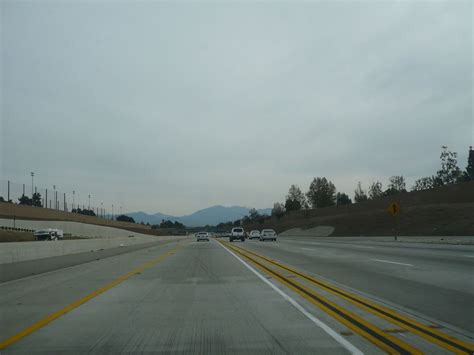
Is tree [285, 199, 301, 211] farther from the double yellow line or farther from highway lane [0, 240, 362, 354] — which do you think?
the double yellow line

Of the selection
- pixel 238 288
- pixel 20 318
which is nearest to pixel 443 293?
pixel 238 288

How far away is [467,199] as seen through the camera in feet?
241

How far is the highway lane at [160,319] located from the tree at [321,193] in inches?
5944

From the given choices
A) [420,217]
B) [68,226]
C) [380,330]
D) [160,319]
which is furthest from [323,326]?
[68,226]

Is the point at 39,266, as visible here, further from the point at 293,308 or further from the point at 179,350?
the point at 179,350

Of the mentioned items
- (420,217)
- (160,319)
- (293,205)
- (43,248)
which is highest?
(293,205)

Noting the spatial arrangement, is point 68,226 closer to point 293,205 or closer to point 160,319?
point 160,319

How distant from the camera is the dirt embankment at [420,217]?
60.6 metres

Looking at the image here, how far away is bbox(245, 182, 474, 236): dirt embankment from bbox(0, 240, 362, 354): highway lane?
41.5 metres

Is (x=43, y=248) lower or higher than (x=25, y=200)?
lower

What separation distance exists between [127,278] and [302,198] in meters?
171

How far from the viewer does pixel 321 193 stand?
163 m

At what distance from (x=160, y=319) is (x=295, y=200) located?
573 ft

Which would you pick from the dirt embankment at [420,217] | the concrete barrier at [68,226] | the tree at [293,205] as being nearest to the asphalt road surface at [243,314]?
the dirt embankment at [420,217]
